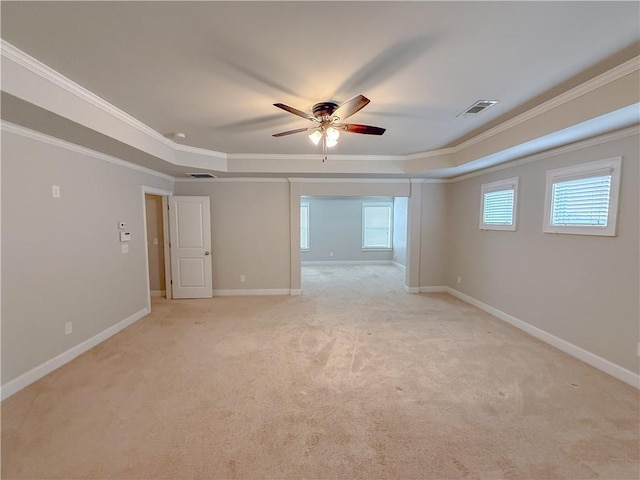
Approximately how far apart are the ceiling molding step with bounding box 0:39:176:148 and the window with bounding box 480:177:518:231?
4778 mm

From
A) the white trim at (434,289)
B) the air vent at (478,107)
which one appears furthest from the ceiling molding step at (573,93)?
the white trim at (434,289)

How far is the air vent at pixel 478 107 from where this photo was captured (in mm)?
2574

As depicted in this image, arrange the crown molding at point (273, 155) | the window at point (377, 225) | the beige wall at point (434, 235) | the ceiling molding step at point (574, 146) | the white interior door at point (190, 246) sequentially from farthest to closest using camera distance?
the window at point (377, 225)
the beige wall at point (434, 235)
the white interior door at point (190, 246)
the ceiling molding step at point (574, 146)
the crown molding at point (273, 155)

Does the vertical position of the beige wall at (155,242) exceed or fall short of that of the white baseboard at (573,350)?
it exceeds it

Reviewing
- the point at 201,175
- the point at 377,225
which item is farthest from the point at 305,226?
the point at 201,175

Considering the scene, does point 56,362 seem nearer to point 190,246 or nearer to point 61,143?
point 61,143

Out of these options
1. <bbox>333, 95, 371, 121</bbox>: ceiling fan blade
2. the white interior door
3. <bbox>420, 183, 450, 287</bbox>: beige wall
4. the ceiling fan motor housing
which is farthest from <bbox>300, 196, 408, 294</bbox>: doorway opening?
<bbox>333, 95, 371, 121</bbox>: ceiling fan blade

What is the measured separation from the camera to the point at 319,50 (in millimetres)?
1825

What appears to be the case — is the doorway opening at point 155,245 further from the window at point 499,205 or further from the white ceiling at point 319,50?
the window at point 499,205

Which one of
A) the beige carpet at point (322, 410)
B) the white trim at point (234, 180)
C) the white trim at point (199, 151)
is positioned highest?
the white trim at point (199, 151)

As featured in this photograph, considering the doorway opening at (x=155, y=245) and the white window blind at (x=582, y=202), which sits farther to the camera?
the doorway opening at (x=155, y=245)

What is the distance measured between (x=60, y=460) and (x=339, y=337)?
2.62 m

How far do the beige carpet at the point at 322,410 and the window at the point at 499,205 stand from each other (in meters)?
1.56

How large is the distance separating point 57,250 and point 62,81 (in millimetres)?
1634
